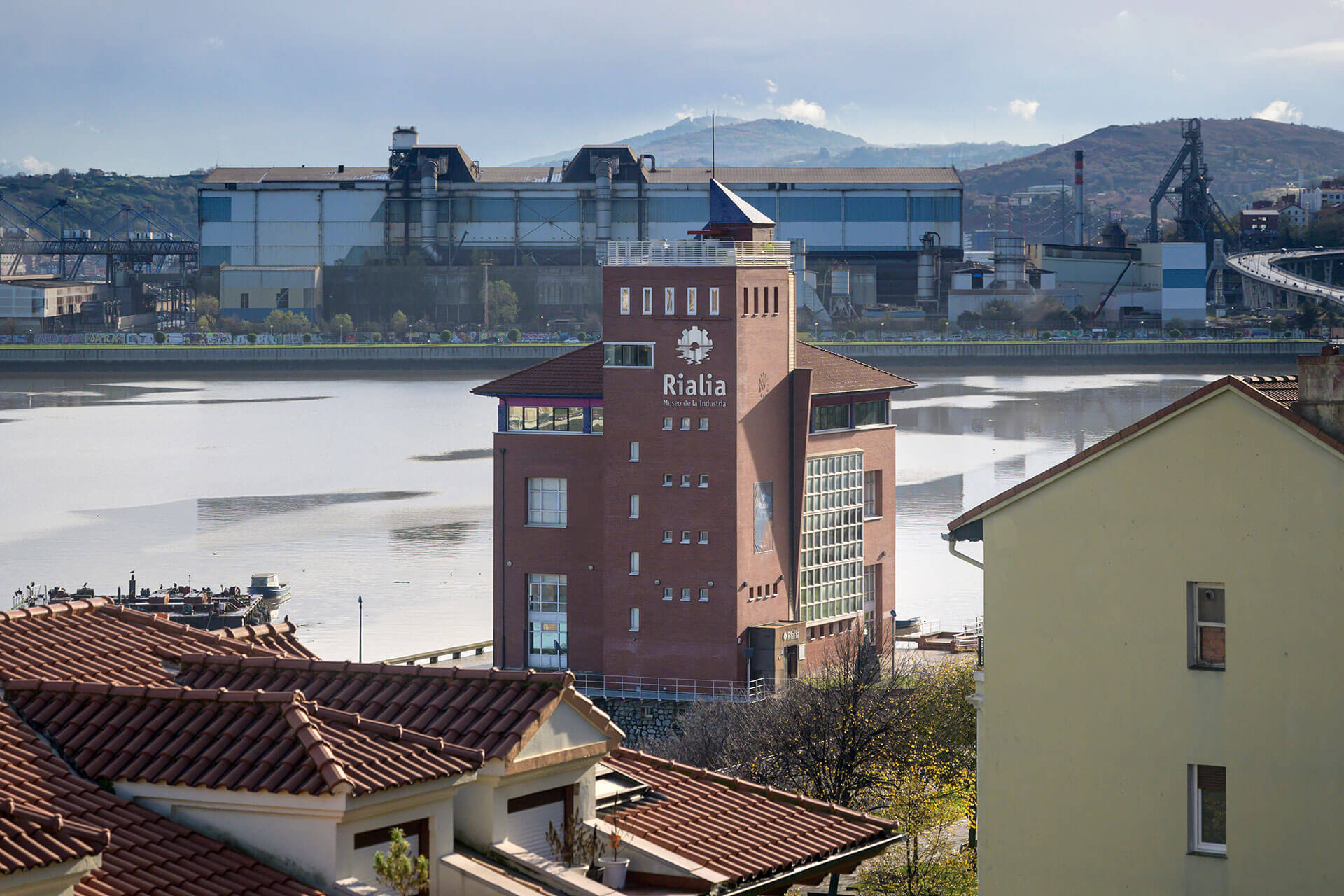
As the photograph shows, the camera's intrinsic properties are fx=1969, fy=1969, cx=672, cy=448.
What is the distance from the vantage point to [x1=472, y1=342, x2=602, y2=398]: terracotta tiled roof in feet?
129

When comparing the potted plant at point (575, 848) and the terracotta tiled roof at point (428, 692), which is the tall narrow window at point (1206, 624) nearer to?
the terracotta tiled roof at point (428, 692)

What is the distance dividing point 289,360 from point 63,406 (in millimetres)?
17555

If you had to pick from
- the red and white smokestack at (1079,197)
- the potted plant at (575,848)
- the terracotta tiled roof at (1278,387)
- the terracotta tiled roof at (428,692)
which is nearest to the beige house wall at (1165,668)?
the terracotta tiled roof at (1278,387)

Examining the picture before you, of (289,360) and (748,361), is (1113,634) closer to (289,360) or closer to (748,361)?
(748,361)

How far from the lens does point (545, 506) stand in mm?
39219

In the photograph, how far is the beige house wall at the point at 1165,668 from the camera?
1255 centimetres

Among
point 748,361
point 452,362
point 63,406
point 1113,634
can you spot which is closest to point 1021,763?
point 1113,634

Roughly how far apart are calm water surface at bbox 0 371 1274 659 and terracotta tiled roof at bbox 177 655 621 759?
30.2 m

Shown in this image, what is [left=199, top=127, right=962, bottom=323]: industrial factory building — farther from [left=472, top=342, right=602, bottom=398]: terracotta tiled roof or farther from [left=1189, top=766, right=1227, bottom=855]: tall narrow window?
[left=1189, top=766, right=1227, bottom=855]: tall narrow window

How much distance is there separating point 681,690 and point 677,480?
13.2 feet

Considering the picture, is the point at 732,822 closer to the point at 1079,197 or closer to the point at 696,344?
the point at 696,344

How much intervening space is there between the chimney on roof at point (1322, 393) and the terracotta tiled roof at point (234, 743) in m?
6.43

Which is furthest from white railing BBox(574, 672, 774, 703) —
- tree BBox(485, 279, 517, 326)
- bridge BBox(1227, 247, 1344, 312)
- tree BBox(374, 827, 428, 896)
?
bridge BBox(1227, 247, 1344, 312)

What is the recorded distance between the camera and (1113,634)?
1335 centimetres
